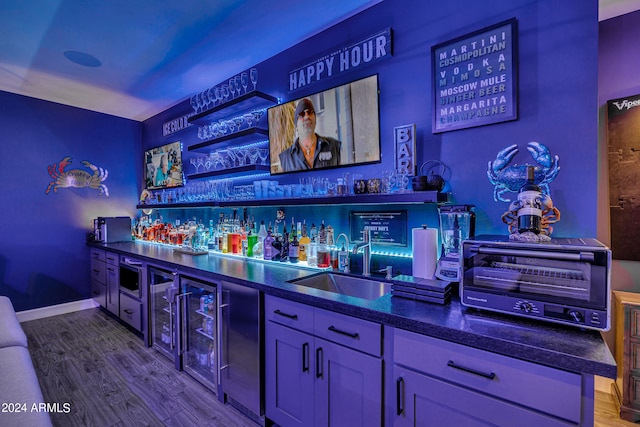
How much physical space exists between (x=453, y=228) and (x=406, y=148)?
1.90ft

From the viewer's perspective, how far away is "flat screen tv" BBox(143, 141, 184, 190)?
13.7ft

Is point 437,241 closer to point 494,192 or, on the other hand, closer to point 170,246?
point 494,192

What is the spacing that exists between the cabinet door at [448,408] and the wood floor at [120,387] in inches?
48.6

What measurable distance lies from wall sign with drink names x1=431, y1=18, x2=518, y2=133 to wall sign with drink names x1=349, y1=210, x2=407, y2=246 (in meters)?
0.62

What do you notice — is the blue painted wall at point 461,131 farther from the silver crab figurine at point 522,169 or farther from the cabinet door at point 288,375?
the cabinet door at point 288,375

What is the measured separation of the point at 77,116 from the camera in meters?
4.28

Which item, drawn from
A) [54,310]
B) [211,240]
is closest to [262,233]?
[211,240]

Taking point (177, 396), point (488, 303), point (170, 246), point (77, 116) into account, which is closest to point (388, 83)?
point (488, 303)

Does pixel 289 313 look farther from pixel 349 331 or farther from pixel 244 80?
pixel 244 80

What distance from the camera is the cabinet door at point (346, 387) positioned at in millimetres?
1395

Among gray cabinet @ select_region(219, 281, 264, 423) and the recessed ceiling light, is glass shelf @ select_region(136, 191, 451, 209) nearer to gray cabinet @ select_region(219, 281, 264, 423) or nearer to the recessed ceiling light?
gray cabinet @ select_region(219, 281, 264, 423)

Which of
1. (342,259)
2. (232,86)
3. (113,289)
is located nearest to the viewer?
(342,259)

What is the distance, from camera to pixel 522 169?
1.50 m

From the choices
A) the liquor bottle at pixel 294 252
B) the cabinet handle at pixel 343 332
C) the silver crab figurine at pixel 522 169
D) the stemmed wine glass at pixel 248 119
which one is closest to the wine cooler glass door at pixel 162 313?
the liquor bottle at pixel 294 252
